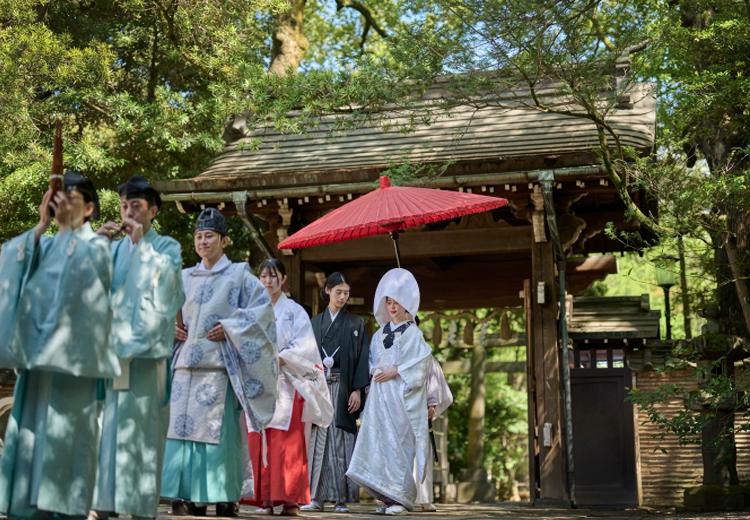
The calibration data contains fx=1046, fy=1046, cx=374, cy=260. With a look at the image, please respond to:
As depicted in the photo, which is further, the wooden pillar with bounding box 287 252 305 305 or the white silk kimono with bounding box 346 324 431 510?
the wooden pillar with bounding box 287 252 305 305

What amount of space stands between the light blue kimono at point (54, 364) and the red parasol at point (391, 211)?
421 centimetres

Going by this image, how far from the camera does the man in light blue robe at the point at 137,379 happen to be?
198 inches

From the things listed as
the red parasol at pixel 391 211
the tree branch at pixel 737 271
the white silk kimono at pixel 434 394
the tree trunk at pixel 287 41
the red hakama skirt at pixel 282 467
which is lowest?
the red hakama skirt at pixel 282 467

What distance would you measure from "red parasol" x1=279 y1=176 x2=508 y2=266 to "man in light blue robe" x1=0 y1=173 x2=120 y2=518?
419cm

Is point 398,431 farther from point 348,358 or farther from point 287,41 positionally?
point 287,41

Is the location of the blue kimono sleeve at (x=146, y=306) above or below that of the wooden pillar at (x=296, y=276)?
below

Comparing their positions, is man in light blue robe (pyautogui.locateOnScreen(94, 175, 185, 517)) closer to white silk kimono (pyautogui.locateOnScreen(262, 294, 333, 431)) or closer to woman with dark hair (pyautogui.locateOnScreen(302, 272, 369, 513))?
white silk kimono (pyautogui.locateOnScreen(262, 294, 333, 431))

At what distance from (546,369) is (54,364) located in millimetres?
7100

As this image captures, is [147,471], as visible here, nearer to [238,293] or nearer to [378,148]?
[238,293]

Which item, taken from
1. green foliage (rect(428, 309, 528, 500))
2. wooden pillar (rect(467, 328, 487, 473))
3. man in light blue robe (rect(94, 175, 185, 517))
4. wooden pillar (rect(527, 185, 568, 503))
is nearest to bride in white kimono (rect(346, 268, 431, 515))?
wooden pillar (rect(527, 185, 568, 503))

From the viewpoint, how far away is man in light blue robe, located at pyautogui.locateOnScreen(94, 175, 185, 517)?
5.02m

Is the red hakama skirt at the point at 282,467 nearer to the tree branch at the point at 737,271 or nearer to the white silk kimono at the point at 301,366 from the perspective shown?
the white silk kimono at the point at 301,366

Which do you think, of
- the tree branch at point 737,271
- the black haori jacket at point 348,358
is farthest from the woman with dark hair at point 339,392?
the tree branch at point 737,271

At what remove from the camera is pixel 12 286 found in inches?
188
